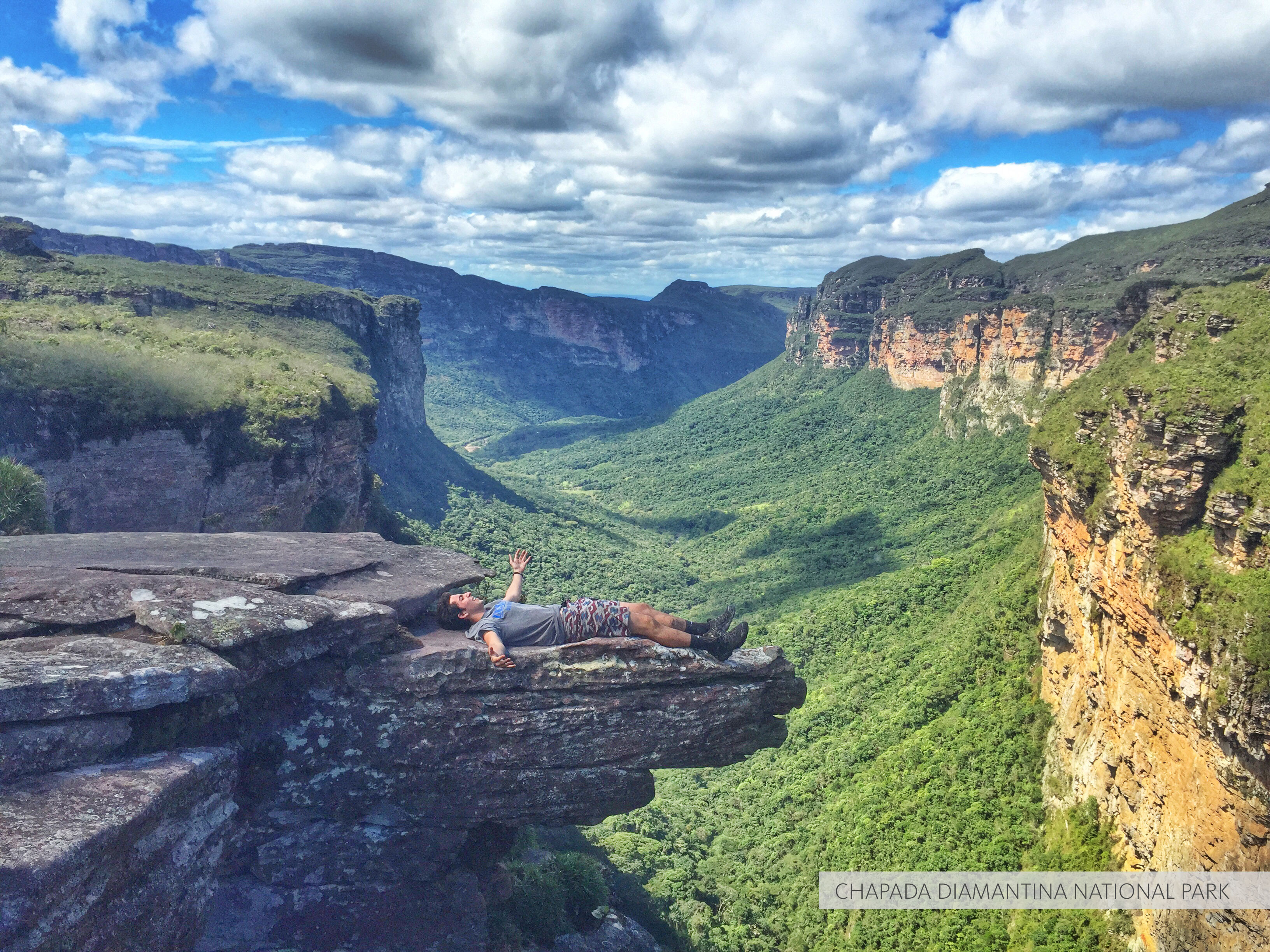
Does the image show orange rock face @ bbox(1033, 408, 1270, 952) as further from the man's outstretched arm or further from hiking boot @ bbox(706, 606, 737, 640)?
the man's outstretched arm

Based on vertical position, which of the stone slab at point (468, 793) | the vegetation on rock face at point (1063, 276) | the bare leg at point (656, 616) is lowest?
the stone slab at point (468, 793)

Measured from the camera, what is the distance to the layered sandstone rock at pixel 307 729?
9594 millimetres

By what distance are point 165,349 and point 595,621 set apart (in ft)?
123

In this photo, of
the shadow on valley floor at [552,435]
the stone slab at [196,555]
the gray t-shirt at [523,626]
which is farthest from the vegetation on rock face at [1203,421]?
the shadow on valley floor at [552,435]

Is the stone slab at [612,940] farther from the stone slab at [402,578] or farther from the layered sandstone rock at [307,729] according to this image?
the stone slab at [402,578]

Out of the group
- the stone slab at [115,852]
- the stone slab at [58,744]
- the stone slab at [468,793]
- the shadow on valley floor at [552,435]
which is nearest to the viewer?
the stone slab at [115,852]

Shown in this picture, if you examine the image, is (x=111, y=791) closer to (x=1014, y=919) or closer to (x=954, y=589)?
(x=1014, y=919)

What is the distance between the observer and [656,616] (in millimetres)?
13617

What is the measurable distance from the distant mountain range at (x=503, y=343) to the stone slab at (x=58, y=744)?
130m

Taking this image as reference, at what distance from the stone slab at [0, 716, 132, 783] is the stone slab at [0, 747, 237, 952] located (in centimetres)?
18

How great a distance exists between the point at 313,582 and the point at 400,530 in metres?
34.5

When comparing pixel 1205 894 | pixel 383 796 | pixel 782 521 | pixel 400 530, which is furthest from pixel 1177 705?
pixel 782 521

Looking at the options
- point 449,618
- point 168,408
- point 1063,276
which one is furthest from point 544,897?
point 1063,276

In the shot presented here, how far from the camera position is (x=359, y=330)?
233 feet
